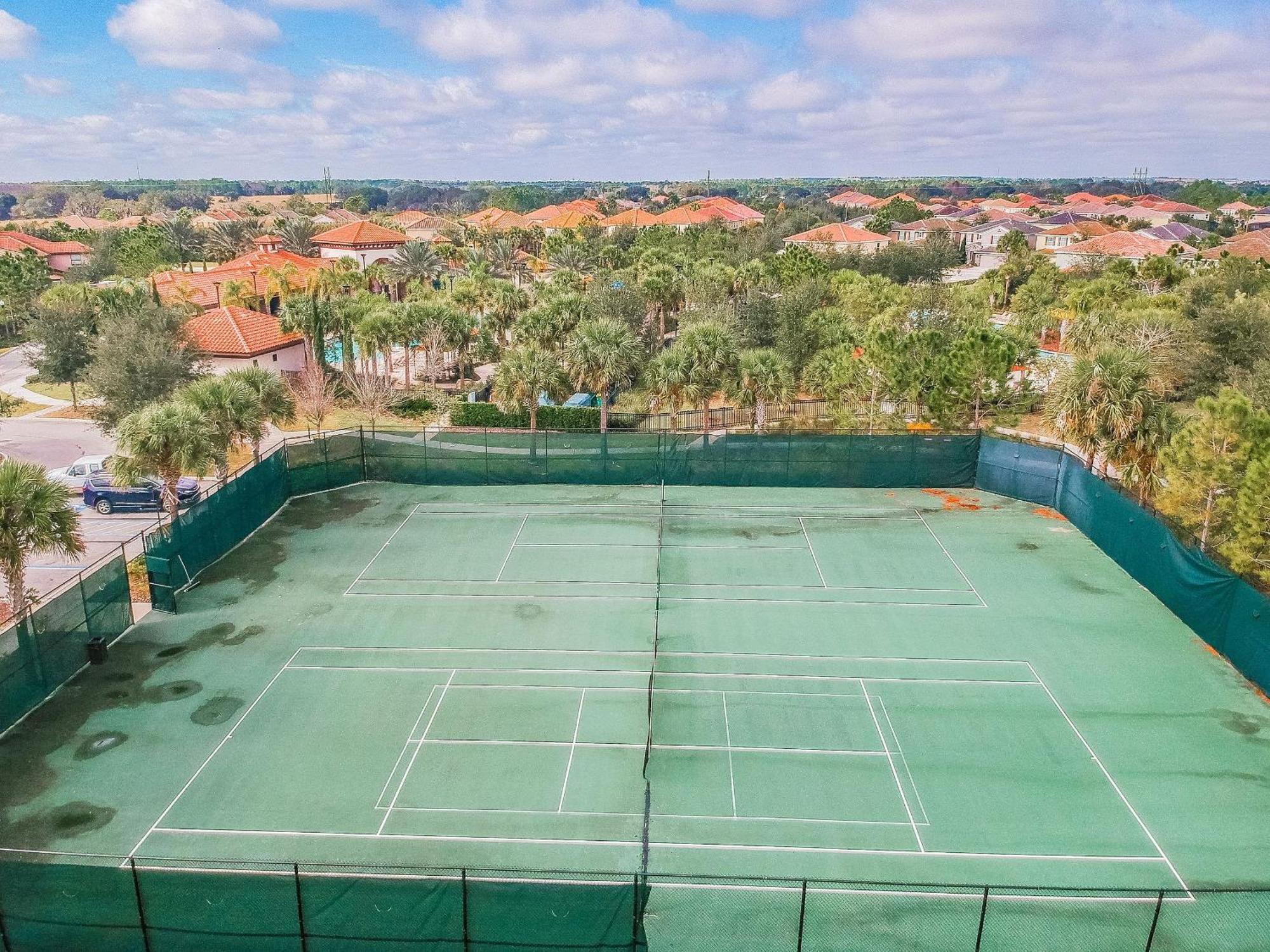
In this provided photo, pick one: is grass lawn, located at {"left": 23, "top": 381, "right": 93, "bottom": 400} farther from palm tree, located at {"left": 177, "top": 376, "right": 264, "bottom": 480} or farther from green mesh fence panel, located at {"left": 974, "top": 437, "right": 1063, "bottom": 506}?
green mesh fence panel, located at {"left": 974, "top": 437, "right": 1063, "bottom": 506}

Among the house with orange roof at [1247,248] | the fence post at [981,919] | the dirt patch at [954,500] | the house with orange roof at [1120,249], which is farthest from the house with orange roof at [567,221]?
the fence post at [981,919]

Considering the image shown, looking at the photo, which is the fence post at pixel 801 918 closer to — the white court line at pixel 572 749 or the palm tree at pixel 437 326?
the white court line at pixel 572 749

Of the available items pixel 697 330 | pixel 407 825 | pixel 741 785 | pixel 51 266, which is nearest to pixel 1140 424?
pixel 697 330

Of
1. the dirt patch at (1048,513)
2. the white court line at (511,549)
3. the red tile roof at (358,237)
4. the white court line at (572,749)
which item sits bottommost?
the white court line at (572,749)

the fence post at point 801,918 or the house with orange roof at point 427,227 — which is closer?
the fence post at point 801,918

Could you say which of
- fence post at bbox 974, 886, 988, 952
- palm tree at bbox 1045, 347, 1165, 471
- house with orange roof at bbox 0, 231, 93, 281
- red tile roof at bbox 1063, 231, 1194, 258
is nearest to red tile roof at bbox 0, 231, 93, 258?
house with orange roof at bbox 0, 231, 93, 281

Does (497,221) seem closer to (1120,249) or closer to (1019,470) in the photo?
(1120,249)
